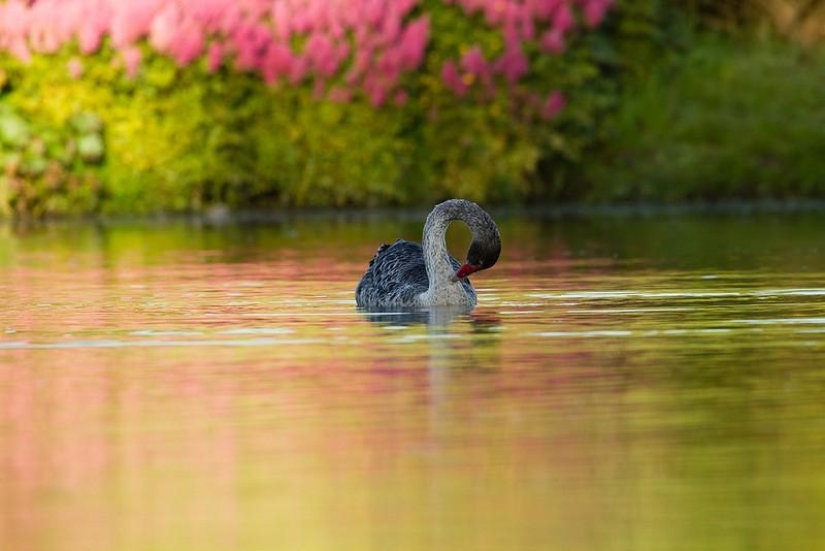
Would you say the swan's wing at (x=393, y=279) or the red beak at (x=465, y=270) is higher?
the red beak at (x=465, y=270)

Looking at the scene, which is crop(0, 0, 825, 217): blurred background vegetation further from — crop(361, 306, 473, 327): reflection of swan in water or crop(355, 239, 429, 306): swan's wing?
crop(361, 306, 473, 327): reflection of swan in water

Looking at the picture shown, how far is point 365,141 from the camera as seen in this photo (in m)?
30.1

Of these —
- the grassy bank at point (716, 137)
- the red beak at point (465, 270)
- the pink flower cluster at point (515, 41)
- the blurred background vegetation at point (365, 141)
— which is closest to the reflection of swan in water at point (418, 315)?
the red beak at point (465, 270)

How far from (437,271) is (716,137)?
16.0 meters

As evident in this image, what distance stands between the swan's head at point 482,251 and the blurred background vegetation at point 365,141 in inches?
583

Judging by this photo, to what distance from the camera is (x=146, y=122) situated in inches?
1185

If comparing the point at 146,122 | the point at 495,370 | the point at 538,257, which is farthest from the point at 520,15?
the point at 495,370

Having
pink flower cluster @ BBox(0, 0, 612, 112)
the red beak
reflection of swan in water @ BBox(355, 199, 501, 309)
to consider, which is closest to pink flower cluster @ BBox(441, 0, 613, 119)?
pink flower cluster @ BBox(0, 0, 612, 112)

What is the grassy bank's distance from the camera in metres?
30.3

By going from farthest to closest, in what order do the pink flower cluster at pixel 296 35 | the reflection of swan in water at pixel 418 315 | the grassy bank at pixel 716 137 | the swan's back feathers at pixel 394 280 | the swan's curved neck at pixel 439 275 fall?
the grassy bank at pixel 716 137 < the pink flower cluster at pixel 296 35 < the swan's back feathers at pixel 394 280 < the swan's curved neck at pixel 439 275 < the reflection of swan in water at pixel 418 315

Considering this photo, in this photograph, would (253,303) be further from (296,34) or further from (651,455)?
(296,34)

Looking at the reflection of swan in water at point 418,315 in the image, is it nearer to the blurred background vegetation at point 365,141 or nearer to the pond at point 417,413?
the pond at point 417,413

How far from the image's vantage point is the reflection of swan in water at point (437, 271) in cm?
1506

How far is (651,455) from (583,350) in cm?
371
